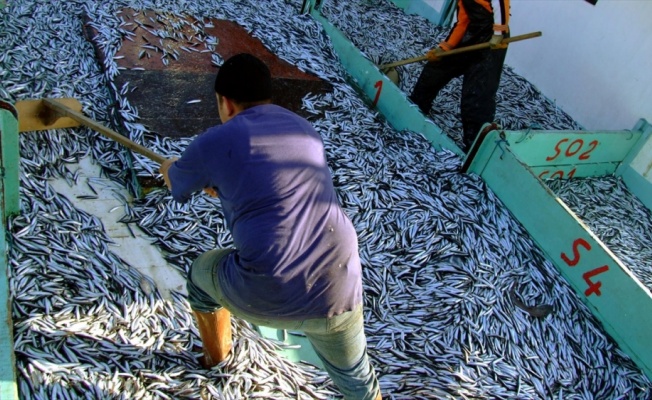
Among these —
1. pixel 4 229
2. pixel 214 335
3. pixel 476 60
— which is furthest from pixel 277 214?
pixel 476 60

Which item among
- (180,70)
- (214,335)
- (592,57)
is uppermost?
(592,57)

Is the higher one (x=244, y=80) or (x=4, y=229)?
(x=244, y=80)

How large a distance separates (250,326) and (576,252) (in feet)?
7.88

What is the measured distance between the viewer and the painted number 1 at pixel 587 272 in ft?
11.7

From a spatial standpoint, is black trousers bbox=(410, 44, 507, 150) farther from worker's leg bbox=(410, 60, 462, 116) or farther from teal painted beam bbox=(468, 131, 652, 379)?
teal painted beam bbox=(468, 131, 652, 379)

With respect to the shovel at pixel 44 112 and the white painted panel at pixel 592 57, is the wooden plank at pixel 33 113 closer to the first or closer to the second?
the shovel at pixel 44 112

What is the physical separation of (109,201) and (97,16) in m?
2.94

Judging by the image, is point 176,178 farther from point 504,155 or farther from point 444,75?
point 444,75

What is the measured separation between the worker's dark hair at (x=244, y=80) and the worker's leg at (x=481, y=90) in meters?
3.68

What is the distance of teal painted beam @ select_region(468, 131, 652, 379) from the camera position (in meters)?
3.32

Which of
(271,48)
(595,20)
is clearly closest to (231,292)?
(271,48)

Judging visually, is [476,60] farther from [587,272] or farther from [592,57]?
[587,272]

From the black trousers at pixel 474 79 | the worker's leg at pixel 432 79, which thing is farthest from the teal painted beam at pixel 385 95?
the black trousers at pixel 474 79

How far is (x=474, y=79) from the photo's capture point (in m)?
5.33
